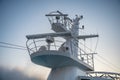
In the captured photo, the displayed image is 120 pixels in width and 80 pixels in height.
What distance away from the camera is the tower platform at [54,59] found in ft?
48.4

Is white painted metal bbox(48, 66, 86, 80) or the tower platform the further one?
white painted metal bbox(48, 66, 86, 80)

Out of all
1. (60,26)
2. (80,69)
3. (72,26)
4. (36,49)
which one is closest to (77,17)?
(72,26)

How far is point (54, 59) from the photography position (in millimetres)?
15367

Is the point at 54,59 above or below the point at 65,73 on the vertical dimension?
above

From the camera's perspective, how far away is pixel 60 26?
1873 cm

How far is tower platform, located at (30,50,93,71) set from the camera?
14750mm

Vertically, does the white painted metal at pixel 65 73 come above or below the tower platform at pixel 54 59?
below

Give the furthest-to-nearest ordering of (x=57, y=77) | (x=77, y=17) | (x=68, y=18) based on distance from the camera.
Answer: (x=77, y=17), (x=68, y=18), (x=57, y=77)

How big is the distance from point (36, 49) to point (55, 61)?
1.95 meters

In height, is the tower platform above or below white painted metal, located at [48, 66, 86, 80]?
above

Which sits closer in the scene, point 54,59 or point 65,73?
point 54,59

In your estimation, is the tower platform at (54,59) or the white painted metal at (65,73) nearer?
the tower platform at (54,59)

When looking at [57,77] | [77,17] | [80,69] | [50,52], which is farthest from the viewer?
[77,17]

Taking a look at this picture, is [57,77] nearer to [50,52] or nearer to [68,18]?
[50,52]
